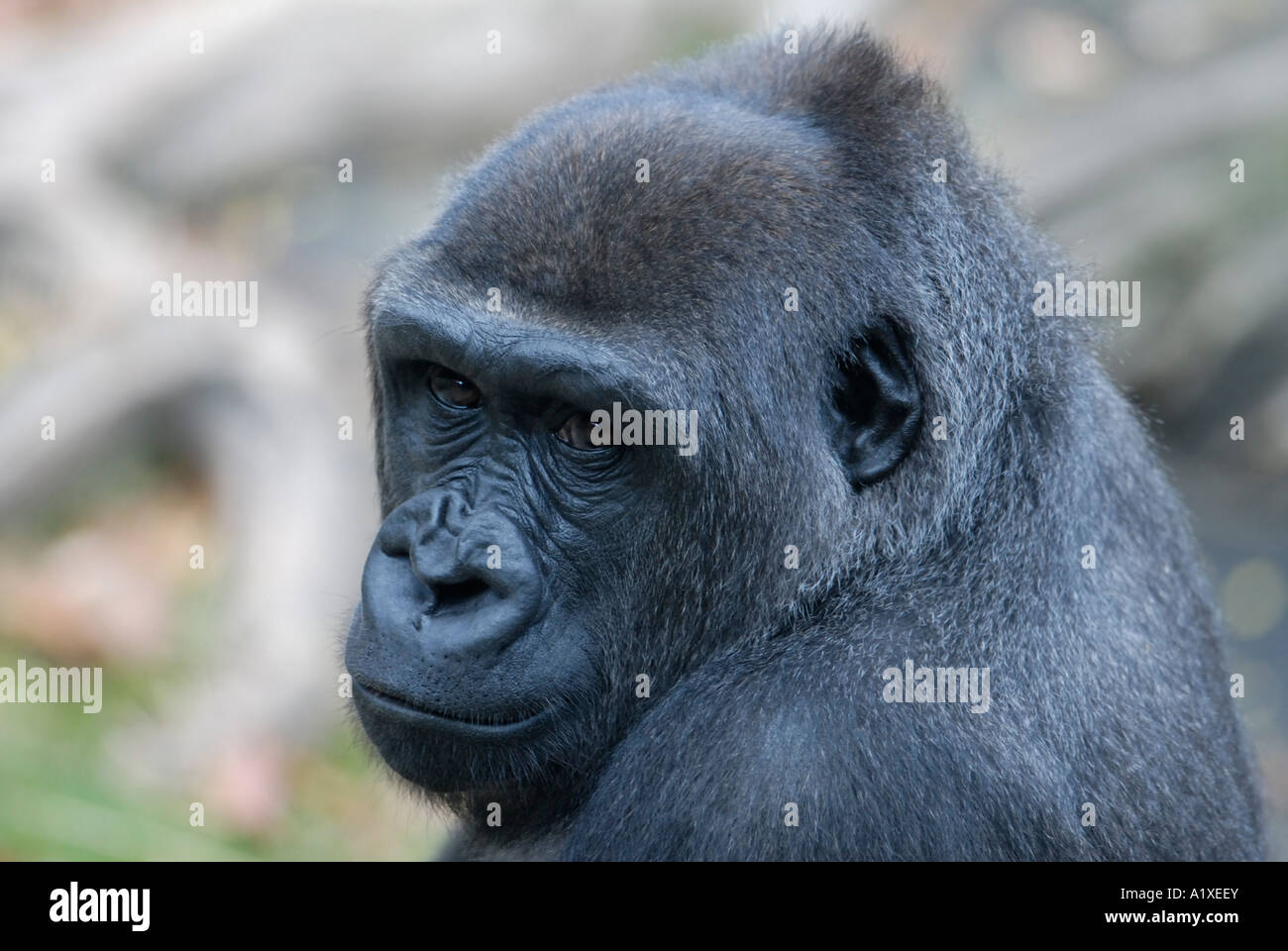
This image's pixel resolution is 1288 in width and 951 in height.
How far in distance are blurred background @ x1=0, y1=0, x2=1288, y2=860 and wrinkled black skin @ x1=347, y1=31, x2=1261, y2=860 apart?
3864 millimetres

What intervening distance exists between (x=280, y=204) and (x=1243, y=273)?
767 centimetres

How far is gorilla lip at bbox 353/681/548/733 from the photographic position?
4148 mm

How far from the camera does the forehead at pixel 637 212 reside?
4238mm

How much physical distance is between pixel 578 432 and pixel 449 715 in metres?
0.93

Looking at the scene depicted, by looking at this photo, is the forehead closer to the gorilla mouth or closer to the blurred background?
the gorilla mouth

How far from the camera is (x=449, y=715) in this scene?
416 centimetres

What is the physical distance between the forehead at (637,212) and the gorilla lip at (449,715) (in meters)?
1.21

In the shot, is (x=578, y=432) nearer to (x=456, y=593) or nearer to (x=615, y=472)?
(x=615, y=472)

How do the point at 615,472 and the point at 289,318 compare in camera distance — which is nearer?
the point at 615,472

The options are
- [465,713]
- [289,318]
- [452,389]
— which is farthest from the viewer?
[289,318]

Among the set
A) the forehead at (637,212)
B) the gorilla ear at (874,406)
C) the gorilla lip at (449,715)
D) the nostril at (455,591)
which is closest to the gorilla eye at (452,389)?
the forehead at (637,212)

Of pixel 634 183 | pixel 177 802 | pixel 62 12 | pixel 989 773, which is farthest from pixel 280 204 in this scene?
pixel 989 773

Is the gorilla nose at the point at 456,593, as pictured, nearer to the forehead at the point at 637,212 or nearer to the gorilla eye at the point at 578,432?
the gorilla eye at the point at 578,432

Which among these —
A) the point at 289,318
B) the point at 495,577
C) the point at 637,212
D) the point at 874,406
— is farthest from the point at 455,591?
the point at 289,318
